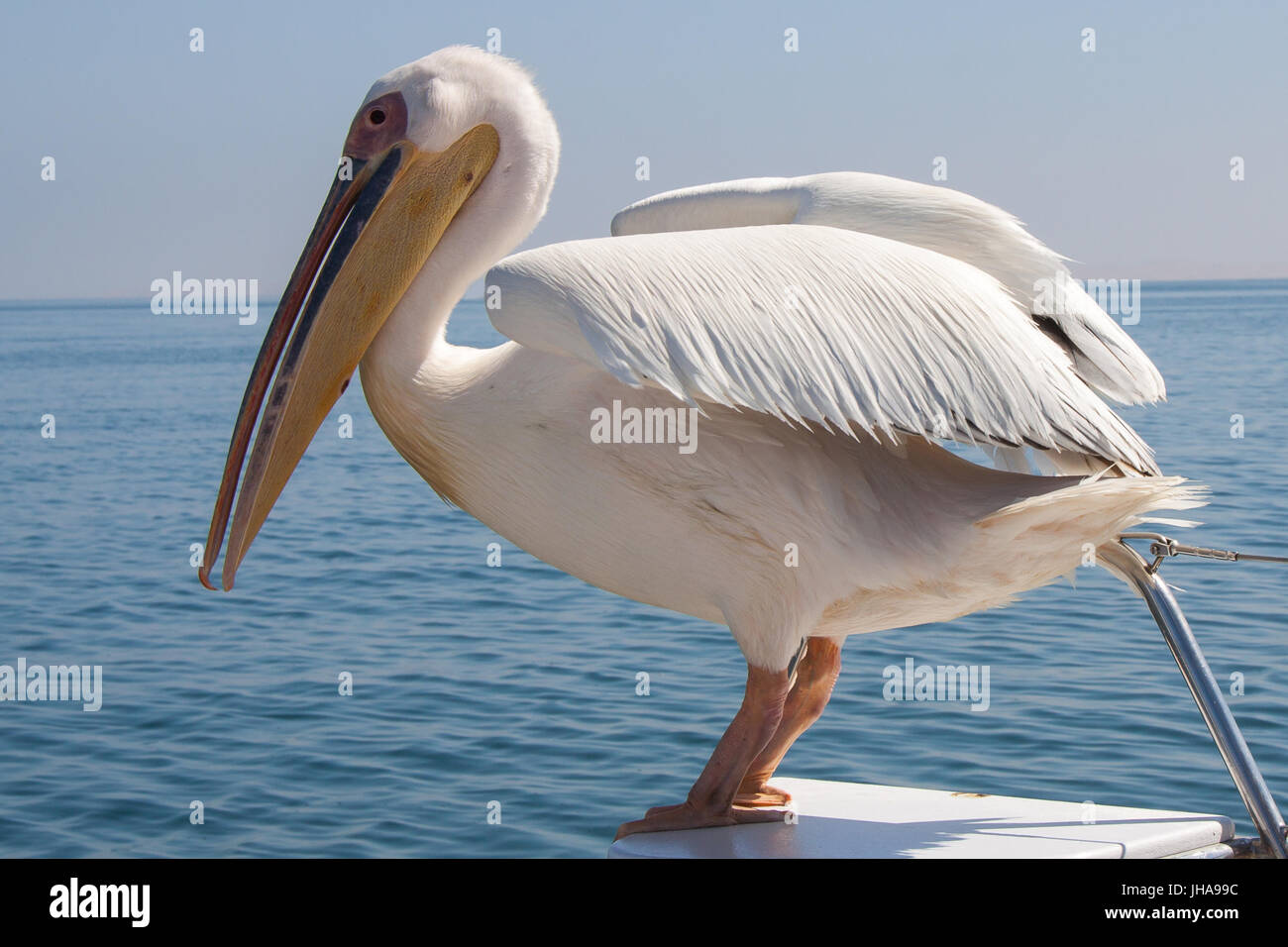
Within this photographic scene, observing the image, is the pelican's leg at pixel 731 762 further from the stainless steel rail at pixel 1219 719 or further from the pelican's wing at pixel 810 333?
the stainless steel rail at pixel 1219 719

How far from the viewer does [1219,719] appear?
285 cm

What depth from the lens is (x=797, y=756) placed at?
6.00 m

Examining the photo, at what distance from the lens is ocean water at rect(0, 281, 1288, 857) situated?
5.44 meters

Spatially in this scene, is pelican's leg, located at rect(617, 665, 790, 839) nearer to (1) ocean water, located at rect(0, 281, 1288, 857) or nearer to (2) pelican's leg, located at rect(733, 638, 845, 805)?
(2) pelican's leg, located at rect(733, 638, 845, 805)

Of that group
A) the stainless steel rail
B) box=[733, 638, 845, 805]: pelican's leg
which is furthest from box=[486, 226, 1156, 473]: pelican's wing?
box=[733, 638, 845, 805]: pelican's leg

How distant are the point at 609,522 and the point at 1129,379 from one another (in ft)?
3.66

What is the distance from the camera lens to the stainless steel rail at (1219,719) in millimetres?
2836

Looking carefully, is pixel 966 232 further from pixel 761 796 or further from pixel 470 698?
pixel 470 698

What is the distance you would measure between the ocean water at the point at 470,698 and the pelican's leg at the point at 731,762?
2.03 m

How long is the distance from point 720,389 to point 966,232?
0.87m

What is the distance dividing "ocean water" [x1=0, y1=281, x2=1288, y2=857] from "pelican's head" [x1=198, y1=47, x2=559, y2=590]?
7.90 feet

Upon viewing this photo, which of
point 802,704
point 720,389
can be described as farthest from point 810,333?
point 802,704
